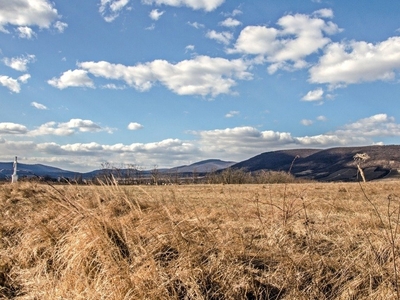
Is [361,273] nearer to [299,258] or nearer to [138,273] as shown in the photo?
[299,258]

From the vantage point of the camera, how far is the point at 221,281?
3379 millimetres

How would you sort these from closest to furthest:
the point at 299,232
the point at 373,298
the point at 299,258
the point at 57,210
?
the point at 373,298 → the point at 299,258 → the point at 299,232 → the point at 57,210

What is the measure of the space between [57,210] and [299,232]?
159 inches

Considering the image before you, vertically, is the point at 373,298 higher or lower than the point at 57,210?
lower

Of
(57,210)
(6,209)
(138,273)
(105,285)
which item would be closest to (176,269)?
(138,273)

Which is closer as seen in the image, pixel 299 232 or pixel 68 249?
pixel 68 249

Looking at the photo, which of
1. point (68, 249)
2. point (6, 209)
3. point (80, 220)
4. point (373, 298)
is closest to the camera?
point (373, 298)

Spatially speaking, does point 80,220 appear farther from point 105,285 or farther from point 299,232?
point 299,232

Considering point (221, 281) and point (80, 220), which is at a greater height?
point (80, 220)

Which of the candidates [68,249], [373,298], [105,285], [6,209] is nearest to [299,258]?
[373,298]

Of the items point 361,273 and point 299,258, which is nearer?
point 361,273

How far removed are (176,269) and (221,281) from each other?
1.47 ft

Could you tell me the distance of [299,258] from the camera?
3932mm

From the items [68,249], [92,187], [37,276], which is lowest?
[37,276]
